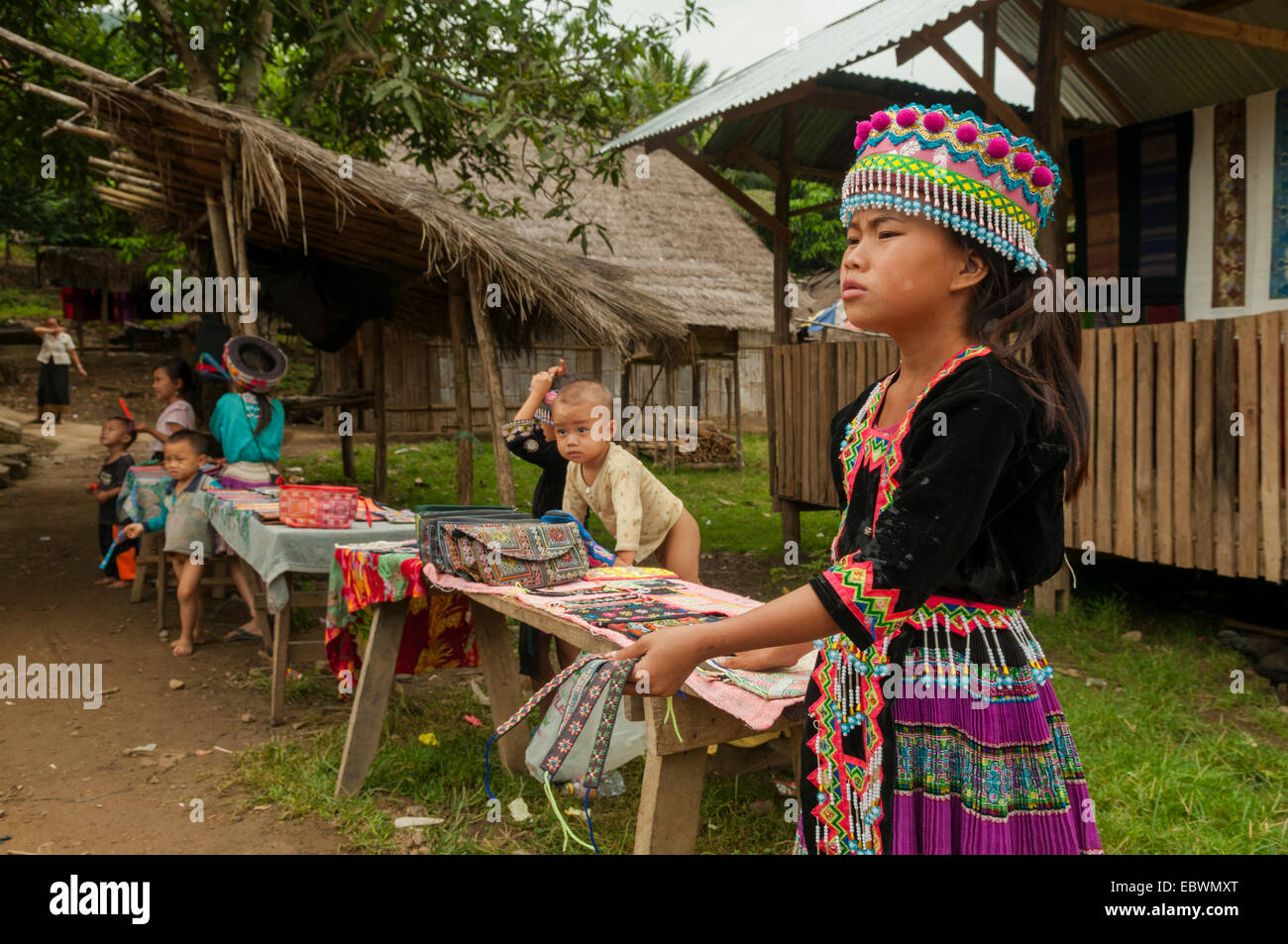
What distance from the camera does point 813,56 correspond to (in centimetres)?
652

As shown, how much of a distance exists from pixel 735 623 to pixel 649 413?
667 inches

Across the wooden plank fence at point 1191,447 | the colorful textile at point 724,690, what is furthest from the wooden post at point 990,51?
the colorful textile at point 724,690

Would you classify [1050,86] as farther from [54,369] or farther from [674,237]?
[54,369]

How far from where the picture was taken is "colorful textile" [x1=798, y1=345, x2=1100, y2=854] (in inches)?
53.8

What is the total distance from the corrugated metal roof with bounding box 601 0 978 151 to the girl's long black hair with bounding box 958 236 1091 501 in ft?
13.4

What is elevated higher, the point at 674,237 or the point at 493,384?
the point at 674,237

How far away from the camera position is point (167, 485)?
6633 mm

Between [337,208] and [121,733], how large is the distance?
404cm

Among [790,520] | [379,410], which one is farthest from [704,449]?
[790,520]

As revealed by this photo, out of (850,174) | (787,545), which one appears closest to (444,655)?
(850,174)

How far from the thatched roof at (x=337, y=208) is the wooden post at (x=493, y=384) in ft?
0.52

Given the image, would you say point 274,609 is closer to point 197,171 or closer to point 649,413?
point 197,171

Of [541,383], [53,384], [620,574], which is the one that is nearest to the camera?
[620,574]

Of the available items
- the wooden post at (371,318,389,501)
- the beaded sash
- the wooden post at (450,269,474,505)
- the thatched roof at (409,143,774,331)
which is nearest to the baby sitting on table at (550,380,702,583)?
the beaded sash
